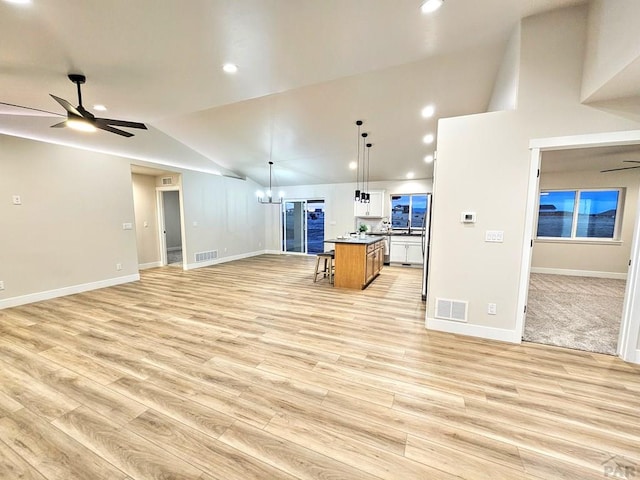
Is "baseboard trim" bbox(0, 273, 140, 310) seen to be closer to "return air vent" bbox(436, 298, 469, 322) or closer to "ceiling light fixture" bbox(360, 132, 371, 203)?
"ceiling light fixture" bbox(360, 132, 371, 203)

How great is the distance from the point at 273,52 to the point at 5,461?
3558 millimetres

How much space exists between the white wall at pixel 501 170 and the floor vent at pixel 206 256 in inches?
237

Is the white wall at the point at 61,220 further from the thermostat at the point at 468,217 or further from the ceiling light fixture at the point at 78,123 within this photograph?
the thermostat at the point at 468,217

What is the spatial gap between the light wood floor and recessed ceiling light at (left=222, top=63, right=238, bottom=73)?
2971 mm

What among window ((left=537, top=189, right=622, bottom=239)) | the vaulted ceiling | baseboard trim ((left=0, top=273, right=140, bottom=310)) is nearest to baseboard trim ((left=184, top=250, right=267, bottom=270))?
baseboard trim ((left=0, top=273, right=140, bottom=310))

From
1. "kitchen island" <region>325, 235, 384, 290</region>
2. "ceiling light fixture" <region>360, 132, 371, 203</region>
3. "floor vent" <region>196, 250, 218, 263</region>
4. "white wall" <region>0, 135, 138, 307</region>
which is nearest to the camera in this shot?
"white wall" <region>0, 135, 138, 307</region>

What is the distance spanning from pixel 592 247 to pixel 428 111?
5.10 m

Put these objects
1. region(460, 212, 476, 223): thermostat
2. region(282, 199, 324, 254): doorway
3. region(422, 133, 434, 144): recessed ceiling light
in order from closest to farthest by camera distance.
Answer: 1. region(460, 212, 476, 223): thermostat
2. region(422, 133, 434, 144): recessed ceiling light
3. region(282, 199, 324, 254): doorway

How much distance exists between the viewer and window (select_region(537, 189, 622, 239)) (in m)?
5.96

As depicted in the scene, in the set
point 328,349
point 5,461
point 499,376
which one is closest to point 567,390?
point 499,376

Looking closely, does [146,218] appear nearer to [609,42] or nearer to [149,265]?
[149,265]

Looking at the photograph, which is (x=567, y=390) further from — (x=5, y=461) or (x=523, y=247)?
(x=5, y=461)

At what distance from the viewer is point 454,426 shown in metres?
1.74

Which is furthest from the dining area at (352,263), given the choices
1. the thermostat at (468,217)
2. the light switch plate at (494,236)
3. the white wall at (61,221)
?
the white wall at (61,221)
